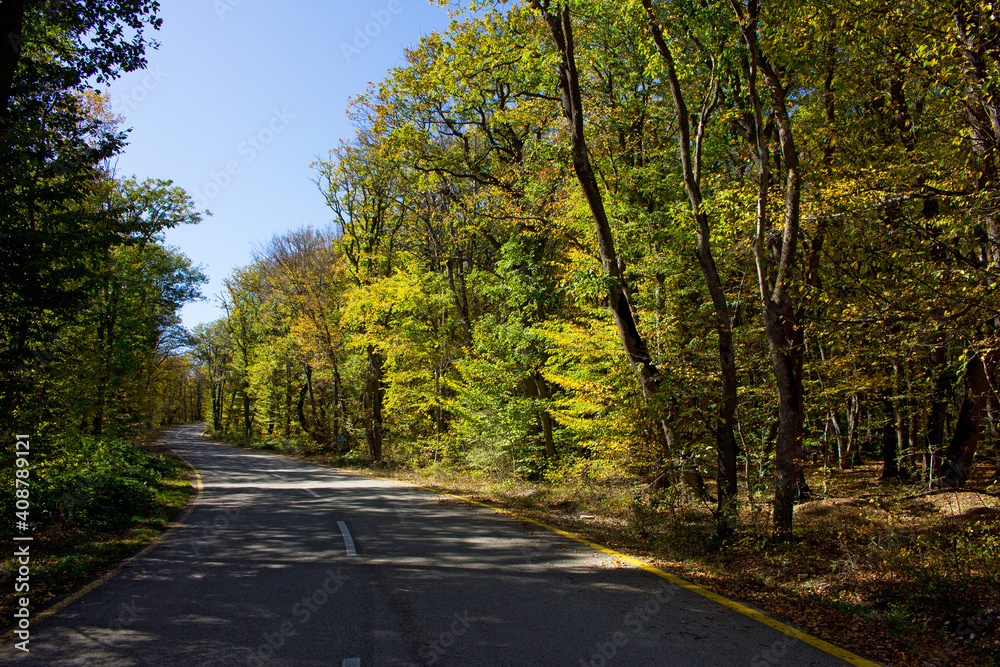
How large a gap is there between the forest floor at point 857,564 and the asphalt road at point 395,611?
0.69 m

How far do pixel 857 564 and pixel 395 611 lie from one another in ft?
15.5

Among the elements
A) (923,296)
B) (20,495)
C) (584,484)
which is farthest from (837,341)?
(20,495)

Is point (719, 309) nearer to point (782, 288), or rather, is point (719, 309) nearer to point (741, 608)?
point (782, 288)

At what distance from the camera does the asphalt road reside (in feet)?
12.9

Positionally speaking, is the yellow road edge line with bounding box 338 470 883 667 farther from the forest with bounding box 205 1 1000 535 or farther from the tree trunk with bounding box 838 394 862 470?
the tree trunk with bounding box 838 394 862 470

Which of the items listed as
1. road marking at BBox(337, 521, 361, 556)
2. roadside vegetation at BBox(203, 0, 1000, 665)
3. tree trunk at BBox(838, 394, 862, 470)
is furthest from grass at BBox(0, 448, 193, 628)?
tree trunk at BBox(838, 394, 862, 470)

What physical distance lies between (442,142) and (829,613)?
15748 millimetres

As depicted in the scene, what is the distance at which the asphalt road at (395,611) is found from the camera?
394 centimetres

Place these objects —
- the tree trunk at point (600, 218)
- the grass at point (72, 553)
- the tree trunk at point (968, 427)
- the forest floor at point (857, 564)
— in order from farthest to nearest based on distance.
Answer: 1. the tree trunk at point (968, 427)
2. the tree trunk at point (600, 218)
3. the grass at point (72, 553)
4. the forest floor at point (857, 564)

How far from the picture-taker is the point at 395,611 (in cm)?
485

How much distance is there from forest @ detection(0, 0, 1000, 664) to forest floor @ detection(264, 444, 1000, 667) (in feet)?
0.19

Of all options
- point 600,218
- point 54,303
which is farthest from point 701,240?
point 54,303

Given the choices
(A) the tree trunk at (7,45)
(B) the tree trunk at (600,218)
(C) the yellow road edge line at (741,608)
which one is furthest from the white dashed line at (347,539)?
(A) the tree trunk at (7,45)

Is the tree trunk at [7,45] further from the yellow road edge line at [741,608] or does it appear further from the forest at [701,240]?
the yellow road edge line at [741,608]
